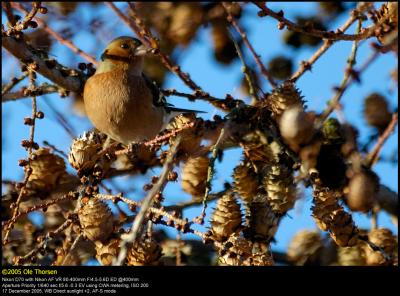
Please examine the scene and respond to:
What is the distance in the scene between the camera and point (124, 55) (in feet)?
14.4

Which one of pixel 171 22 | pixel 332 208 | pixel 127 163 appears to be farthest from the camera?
pixel 171 22

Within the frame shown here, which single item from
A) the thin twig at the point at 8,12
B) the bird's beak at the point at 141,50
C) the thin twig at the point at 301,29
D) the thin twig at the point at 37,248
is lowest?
the thin twig at the point at 37,248

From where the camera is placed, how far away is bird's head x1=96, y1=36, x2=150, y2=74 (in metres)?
4.29

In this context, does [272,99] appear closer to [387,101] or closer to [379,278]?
[379,278]

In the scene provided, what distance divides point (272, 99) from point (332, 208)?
53 centimetres

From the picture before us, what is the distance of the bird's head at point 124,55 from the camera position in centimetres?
429

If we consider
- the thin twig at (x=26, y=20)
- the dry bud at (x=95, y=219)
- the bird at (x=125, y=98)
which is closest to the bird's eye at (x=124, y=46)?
the bird at (x=125, y=98)

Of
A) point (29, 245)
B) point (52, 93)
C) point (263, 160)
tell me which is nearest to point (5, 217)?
point (29, 245)

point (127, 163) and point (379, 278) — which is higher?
point (127, 163)

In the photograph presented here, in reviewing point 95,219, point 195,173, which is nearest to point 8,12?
point 195,173

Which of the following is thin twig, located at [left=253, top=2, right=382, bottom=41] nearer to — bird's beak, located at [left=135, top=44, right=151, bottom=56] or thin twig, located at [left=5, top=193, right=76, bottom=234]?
thin twig, located at [left=5, top=193, right=76, bottom=234]

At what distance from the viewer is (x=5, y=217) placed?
3980 millimetres

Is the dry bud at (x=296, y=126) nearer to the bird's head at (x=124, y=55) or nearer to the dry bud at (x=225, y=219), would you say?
the dry bud at (x=225, y=219)

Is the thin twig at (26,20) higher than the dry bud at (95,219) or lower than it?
higher
